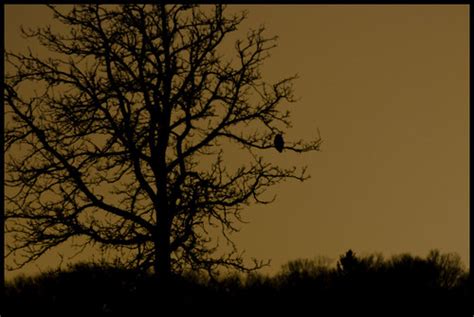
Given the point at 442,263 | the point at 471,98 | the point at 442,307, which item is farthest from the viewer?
the point at 442,263

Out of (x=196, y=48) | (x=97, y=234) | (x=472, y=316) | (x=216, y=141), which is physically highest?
(x=196, y=48)

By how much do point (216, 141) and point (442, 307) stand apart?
11.5 metres

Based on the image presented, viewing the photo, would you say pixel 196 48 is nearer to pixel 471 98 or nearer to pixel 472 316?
pixel 471 98

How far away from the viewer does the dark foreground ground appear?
29.7 metres

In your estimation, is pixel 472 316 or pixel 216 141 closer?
pixel 216 141

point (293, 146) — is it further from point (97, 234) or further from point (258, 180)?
point (97, 234)

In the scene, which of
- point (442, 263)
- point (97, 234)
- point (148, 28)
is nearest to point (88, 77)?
point (148, 28)

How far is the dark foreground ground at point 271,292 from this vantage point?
2967cm

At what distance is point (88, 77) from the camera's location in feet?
95.7

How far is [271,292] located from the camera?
1508 inches

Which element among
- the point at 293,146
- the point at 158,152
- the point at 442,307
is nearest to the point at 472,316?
the point at 442,307

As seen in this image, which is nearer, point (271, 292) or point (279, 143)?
point (279, 143)

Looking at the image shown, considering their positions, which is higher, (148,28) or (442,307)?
(148,28)

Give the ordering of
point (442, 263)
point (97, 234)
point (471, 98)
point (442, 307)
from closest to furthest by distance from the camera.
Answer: point (97, 234)
point (471, 98)
point (442, 307)
point (442, 263)
